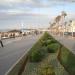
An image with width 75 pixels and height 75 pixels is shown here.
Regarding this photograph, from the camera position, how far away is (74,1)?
161ft

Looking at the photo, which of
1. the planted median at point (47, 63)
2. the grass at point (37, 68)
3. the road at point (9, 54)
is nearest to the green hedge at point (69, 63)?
the planted median at point (47, 63)

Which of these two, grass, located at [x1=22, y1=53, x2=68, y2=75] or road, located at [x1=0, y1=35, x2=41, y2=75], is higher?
grass, located at [x1=22, y1=53, x2=68, y2=75]

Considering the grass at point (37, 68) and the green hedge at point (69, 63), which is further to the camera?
the green hedge at point (69, 63)

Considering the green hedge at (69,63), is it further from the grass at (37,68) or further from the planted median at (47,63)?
the grass at (37,68)

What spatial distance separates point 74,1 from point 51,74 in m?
33.9

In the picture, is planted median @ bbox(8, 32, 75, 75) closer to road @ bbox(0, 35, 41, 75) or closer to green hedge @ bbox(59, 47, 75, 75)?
green hedge @ bbox(59, 47, 75, 75)

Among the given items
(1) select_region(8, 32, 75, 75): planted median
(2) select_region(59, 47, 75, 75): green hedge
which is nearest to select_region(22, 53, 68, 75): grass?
(1) select_region(8, 32, 75, 75): planted median

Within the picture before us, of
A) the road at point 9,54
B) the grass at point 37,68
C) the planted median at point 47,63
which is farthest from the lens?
the road at point 9,54

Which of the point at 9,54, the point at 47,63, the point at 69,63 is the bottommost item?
the point at 9,54

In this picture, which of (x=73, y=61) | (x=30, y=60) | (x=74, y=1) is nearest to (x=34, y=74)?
(x=73, y=61)

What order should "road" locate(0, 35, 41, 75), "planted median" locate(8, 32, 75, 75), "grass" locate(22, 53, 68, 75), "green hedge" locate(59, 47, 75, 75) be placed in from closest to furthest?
"planted median" locate(8, 32, 75, 75) → "grass" locate(22, 53, 68, 75) → "green hedge" locate(59, 47, 75, 75) → "road" locate(0, 35, 41, 75)

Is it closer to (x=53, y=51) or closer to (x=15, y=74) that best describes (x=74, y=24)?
(x=53, y=51)

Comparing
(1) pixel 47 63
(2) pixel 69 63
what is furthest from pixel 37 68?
(1) pixel 47 63

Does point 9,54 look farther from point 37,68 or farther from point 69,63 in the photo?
point 69,63
